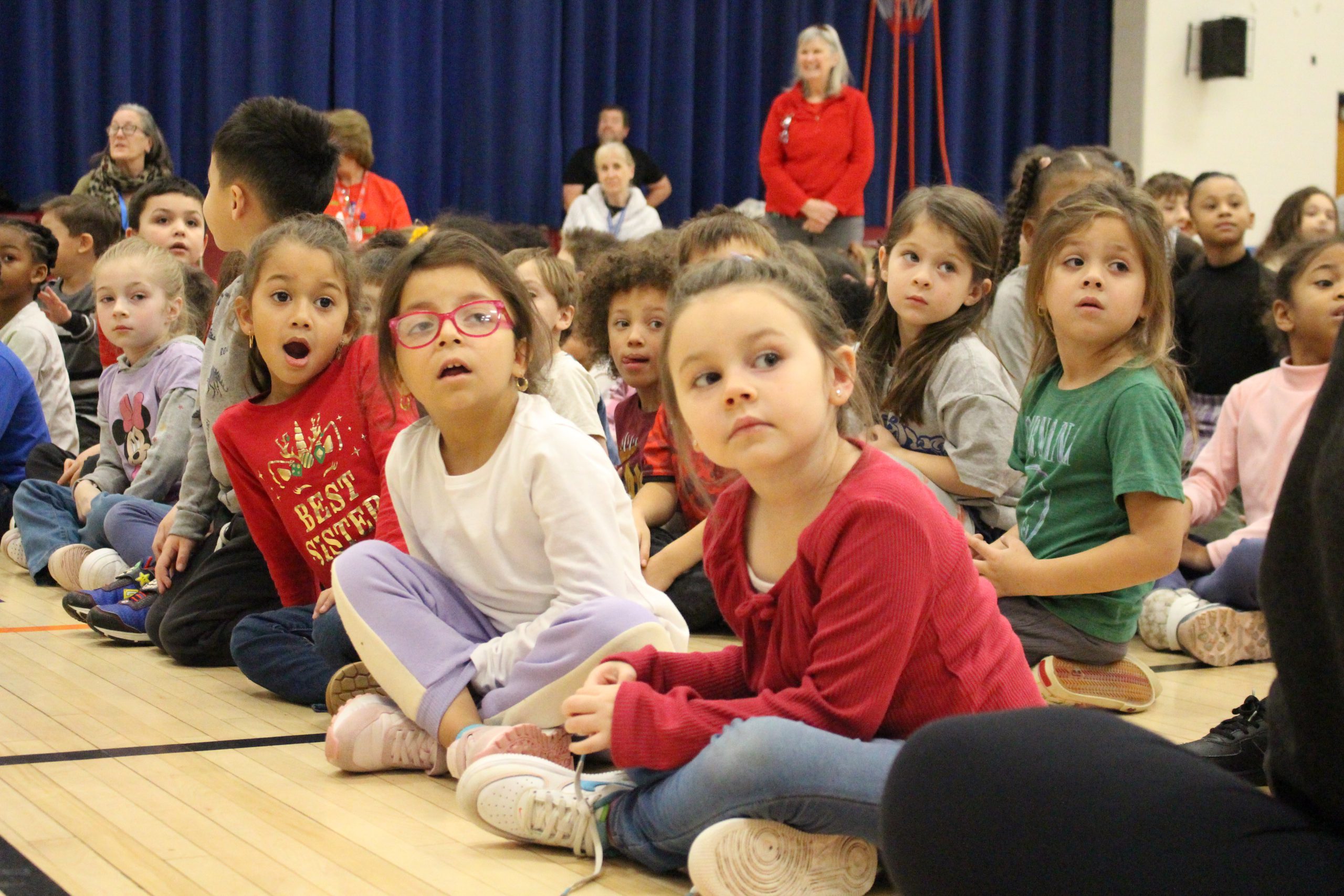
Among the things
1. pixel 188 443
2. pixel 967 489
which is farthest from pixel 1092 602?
pixel 188 443

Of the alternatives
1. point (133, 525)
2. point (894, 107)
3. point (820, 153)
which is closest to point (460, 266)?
point (133, 525)

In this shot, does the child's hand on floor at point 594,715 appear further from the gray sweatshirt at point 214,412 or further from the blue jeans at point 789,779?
the gray sweatshirt at point 214,412

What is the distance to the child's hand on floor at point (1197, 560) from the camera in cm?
277

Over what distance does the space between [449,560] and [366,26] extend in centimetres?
515

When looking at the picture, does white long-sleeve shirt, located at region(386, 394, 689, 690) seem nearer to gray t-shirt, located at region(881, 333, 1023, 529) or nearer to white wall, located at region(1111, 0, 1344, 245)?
gray t-shirt, located at region(881, 333, 1023, 529)

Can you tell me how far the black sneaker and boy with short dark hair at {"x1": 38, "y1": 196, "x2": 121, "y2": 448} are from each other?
3.27 metres

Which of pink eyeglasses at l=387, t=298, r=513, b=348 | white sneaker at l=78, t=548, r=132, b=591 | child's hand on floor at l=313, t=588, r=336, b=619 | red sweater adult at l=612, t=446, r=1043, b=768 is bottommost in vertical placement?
white sneaker at l=78, t=548, r=132, b=591

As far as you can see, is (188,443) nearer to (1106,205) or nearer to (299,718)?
(299,718)

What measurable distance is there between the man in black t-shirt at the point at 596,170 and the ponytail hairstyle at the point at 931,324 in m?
4.31

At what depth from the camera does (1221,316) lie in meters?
4.32

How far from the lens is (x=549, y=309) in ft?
9.95

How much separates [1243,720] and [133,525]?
7.14 ft

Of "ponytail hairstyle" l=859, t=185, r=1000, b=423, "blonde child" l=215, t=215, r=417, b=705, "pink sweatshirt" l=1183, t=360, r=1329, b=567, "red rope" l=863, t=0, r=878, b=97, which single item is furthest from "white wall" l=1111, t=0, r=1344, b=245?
"blonde child" l=215, t=215, r=417, b=705

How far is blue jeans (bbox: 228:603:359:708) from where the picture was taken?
2.05 metres
